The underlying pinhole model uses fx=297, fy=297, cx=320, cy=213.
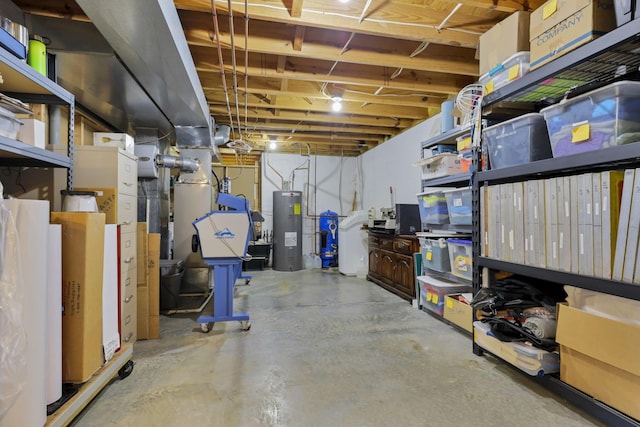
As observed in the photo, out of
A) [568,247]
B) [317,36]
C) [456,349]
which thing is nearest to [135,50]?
[317,36]

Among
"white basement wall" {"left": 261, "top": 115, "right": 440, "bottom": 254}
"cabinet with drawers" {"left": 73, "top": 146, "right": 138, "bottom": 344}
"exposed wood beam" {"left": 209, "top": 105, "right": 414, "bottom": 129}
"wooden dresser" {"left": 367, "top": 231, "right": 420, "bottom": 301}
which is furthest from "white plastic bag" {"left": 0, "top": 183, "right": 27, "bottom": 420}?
"white basement wall" {"left": 261, "top": 115, "right": 440, "bottom": 254}

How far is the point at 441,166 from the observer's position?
285cm

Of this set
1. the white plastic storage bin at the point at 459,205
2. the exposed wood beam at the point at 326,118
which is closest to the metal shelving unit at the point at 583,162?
the white plastic storage bin at the point at 459,205

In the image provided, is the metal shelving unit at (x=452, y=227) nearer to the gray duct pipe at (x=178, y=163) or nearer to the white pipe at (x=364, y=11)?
the white pipe at (x=364, y=11)

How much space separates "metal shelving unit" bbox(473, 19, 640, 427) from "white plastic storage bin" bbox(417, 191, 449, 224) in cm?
73

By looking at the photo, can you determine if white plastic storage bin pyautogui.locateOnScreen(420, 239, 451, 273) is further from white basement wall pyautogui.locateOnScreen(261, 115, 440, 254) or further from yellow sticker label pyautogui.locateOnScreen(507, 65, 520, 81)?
white basement wall pyautogui.locateOnScreen(261, 115, 440, 254)

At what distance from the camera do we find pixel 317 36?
2656 mm

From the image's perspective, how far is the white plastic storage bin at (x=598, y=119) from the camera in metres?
1.28

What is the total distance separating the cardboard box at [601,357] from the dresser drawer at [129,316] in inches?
105

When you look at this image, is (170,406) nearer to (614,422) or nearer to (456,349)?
(456,349)

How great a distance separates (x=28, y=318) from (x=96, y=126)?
3.11 metres

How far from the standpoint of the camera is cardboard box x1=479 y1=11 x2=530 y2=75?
1.82 meters

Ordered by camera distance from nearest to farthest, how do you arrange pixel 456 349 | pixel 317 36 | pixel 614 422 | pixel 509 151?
pixel 614 422 → pixel 509 151 → pixel 456 349 → pixel 317 36

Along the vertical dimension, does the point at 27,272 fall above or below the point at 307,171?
below
